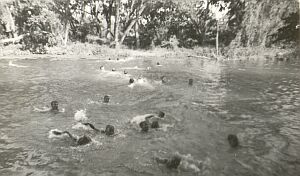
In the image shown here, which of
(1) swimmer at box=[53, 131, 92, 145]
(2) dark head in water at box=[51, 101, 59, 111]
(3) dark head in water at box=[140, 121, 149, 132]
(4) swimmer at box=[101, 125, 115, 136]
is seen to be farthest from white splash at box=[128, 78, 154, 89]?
(1) swimmer at box=[53, 131, 92, 145]

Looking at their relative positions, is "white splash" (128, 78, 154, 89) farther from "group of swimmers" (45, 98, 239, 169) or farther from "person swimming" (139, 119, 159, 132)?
"person swimming" (139, 119, 159, 132)

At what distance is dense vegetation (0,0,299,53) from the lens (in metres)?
36.2

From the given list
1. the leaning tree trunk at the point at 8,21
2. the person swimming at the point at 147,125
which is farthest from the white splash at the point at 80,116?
the leaning tree trunk at the point at 8,21

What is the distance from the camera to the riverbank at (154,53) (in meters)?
33.6

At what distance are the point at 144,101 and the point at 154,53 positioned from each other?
73.1ft

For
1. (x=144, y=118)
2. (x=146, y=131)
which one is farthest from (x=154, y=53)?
(x=146, y=131)

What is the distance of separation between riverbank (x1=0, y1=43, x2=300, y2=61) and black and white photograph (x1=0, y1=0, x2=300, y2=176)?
0.37ft

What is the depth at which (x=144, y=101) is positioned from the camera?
50.3 feet

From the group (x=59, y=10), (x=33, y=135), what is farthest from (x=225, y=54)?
(x=33, y=135)

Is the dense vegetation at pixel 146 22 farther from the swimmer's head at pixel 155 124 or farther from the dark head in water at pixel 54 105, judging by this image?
the swimmer's head at pixel 155 124

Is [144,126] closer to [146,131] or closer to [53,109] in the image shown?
[146,131]

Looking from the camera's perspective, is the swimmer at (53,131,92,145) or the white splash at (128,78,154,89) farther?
the white splash at (128,78,154,89)

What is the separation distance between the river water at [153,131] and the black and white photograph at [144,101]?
38 millimetres

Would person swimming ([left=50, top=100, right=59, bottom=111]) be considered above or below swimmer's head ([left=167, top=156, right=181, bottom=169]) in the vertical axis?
above
